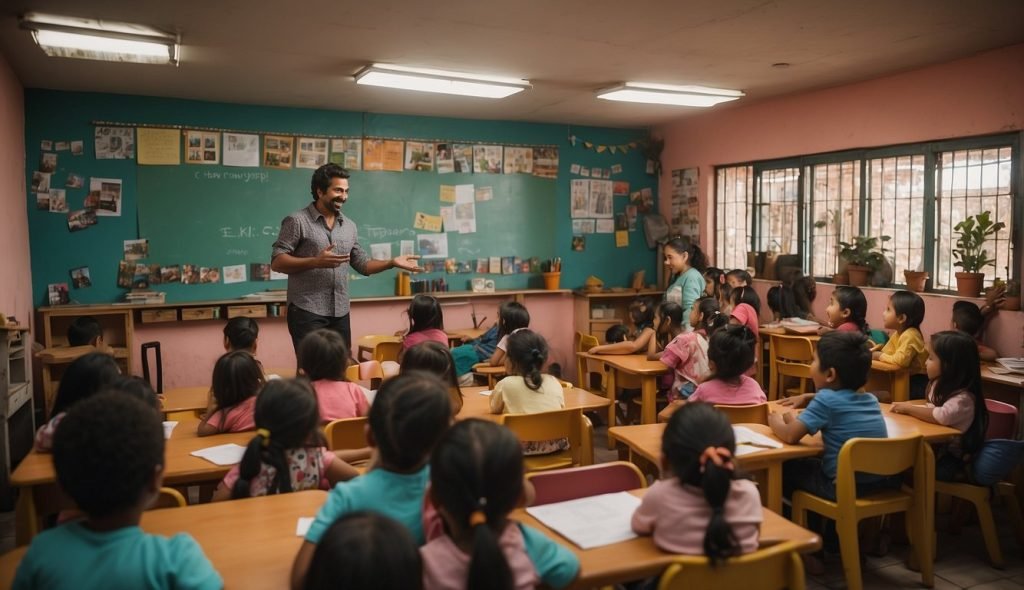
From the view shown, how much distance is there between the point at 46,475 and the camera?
2.44 meters

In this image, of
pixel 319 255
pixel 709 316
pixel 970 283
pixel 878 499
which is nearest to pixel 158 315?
pixel 319 255

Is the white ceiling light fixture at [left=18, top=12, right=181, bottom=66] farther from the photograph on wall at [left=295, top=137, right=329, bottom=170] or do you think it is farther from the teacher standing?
the photograph on wall at [left=295, top=137, right=329, bottom=170]

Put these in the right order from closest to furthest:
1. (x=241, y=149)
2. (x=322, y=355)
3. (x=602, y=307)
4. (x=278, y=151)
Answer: (x=322, y=355) → (x=241, y=149) → (x=278, y=151) → (x=602, y=307)

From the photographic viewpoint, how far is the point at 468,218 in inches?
300

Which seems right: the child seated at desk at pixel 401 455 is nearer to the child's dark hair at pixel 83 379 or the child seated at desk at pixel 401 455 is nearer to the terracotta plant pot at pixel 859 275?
the child's dark hair at pixel 83 379

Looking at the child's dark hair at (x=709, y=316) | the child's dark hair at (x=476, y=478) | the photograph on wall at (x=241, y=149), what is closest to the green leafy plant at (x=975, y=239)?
the child's dark hair at (x=709, y=316)

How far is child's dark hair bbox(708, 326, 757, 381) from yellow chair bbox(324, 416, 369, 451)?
5.36 ft

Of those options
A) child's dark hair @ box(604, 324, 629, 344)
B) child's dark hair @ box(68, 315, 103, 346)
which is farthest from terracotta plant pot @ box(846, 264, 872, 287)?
child's dark hair @ box(68, 315, 103, 346)

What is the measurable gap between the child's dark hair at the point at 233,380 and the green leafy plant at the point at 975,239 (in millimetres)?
4687

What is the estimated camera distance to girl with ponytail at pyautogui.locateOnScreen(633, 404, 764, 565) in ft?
5.90

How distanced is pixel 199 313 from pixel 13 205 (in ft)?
5.21

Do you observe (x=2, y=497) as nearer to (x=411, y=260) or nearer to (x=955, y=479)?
(x=411, y=260)

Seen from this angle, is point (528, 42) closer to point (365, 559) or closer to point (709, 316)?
point (709, 316)

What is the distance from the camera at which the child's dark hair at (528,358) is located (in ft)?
11.3
